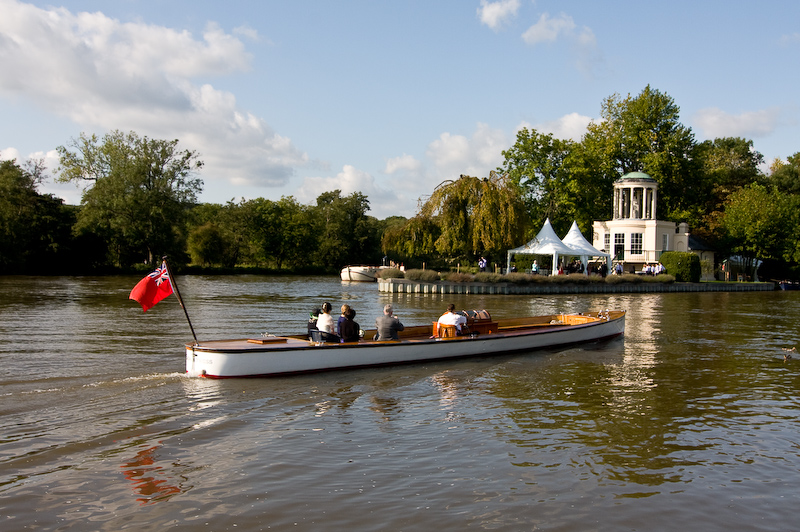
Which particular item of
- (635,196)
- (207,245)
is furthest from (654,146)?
(207,245)

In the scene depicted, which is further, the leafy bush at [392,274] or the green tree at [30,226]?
the green tree at [30,226]

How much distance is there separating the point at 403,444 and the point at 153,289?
552cm

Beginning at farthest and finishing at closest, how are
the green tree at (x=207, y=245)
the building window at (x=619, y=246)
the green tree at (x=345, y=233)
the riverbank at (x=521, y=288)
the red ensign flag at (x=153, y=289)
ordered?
the green tree at (x=345, y=233), the green tree at (x=207, y=245), the building window at (x=619, y=246), the riverbank at (x=521, y=288), the red ensign flag at (x=153, y=289)

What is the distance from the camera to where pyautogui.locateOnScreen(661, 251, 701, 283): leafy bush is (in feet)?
155

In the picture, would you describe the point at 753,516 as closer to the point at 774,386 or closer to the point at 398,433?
the point at 398,433

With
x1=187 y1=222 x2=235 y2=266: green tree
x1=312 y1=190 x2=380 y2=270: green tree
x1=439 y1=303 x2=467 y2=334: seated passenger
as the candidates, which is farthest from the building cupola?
x1=439 y1=303 x2=467 y2=334: seated passenger

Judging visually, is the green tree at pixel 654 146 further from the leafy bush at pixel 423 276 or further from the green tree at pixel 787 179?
the leafy bush at pixel 423 276

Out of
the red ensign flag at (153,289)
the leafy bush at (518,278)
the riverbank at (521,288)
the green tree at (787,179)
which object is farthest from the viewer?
the green tree at (787,179)

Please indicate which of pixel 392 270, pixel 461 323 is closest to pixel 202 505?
pixel 461 323

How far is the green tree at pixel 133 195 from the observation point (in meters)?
54.1

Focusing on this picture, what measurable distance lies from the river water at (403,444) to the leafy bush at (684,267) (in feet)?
113

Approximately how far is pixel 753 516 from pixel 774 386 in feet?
22.9

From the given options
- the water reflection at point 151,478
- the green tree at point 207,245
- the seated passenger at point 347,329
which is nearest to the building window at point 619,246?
the green tree at point 207,245

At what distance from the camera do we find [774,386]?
39.1ft
